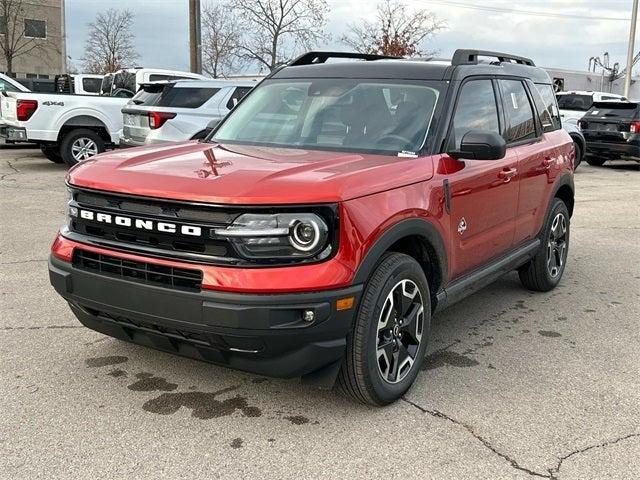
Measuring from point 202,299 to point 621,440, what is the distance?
2139 millimetres

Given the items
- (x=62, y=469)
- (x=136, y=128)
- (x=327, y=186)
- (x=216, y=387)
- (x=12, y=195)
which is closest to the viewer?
(x=62, y=469)

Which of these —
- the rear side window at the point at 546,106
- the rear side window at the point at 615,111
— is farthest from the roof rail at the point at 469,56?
the rear side window at the point at 615,111

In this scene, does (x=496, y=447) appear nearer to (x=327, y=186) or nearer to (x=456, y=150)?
(x=327, y=186)

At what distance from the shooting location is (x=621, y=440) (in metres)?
3.27

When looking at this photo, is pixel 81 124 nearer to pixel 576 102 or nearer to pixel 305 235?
pixel 305 235

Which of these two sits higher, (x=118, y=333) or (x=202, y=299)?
(x=202, y=299)

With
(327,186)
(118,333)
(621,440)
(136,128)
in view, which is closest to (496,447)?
(621,440)

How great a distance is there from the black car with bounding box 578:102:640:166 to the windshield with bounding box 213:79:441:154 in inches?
527

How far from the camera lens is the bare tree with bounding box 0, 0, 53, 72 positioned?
123ft

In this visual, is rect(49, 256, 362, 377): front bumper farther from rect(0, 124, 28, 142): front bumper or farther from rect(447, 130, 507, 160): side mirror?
rect(0, 124, 28, 142): front bumper

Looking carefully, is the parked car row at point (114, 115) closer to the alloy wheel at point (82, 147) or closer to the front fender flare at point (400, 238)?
the alloy wheel at point (82, 147)

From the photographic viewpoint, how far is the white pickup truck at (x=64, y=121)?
1234 cm

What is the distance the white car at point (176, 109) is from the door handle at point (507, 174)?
6.71 m

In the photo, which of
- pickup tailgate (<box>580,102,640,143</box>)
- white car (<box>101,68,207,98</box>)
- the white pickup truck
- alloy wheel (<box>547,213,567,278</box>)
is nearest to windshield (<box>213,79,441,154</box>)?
alloy wheel (<box>547,213,567,278</box>)
